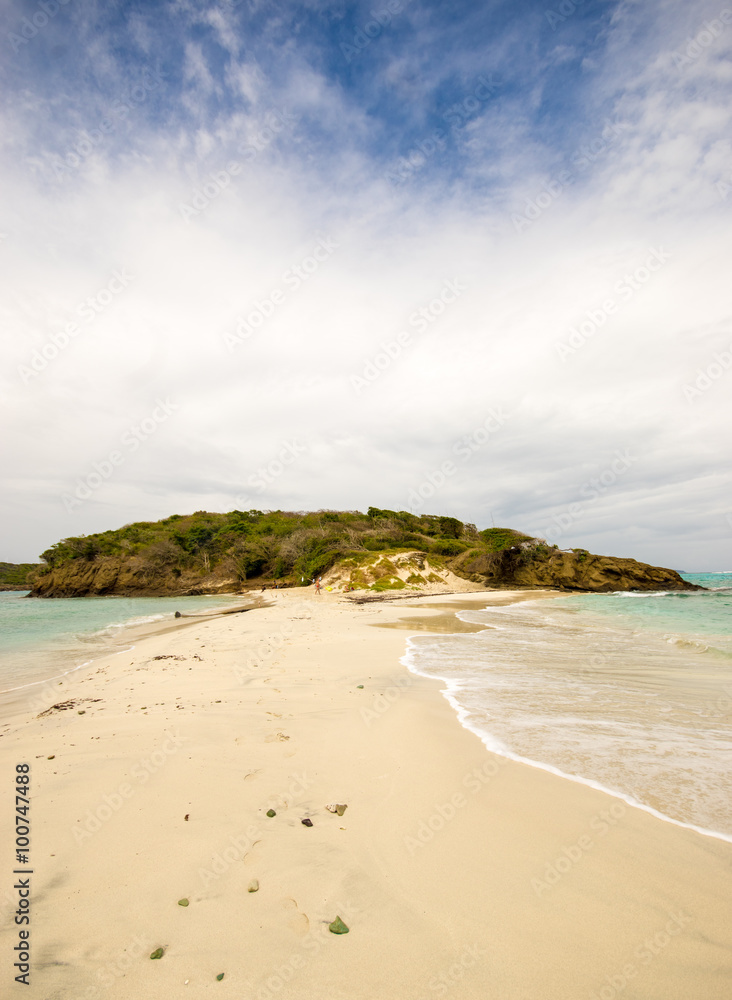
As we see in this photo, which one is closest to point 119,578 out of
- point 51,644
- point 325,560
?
point 325,560

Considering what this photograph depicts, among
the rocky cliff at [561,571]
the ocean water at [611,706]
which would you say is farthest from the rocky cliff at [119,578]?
the ocean water at [611,706]

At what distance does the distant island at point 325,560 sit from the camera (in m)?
35.0

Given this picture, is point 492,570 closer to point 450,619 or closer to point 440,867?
point 450,619

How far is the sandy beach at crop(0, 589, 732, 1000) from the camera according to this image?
1806mm

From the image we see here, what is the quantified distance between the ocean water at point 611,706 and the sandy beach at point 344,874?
1.33 feet

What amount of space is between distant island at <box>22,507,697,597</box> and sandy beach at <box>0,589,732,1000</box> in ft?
90.5

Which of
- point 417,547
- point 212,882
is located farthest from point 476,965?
point 417,547

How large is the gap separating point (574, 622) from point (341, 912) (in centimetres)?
1457

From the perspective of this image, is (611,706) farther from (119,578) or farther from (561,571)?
(119,578)

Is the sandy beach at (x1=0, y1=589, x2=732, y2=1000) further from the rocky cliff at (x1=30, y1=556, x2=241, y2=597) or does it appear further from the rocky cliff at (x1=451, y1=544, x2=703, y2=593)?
the rocky cliff at (x1=30, y1=556, x2=241, y2=597)

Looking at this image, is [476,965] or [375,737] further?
[375,737]

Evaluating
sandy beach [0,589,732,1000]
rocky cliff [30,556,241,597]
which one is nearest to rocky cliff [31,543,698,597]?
rocky cliff [30,556,241,597]

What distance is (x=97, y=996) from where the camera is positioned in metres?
1.74

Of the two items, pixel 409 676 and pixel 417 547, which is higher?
pixel 417 547
